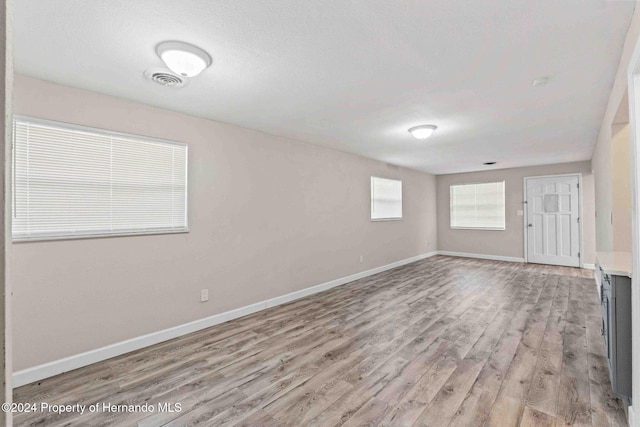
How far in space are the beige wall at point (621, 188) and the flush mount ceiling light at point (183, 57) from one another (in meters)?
3.75

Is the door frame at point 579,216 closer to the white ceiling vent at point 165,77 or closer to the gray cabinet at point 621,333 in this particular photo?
the gray cabinet at point 621,333

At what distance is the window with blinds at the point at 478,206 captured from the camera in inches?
296

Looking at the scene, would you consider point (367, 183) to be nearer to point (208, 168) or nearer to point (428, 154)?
point (428, 154)

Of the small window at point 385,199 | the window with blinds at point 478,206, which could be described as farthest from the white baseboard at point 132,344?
the window with blinds at point 478,206

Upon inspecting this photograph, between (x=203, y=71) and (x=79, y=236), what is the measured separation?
1.78 metres

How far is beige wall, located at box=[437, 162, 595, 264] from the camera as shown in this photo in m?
6.26

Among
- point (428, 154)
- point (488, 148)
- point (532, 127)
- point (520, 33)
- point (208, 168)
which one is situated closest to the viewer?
point (520, 33)

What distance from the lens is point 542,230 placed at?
22.3ft

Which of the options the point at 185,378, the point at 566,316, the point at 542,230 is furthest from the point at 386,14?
the point at 542,230

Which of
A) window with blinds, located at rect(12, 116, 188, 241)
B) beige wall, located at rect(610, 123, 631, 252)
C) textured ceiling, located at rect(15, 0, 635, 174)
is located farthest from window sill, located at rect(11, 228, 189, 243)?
beige wall, located at rect(610, 123, 631, 252)

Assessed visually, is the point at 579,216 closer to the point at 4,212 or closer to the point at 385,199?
the point at 385,199

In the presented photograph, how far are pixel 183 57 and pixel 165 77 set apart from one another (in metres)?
0.48

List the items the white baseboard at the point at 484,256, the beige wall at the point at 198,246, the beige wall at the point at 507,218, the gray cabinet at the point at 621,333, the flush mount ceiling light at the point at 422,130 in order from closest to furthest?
the gray cabinet at the point at 621,333, the beige wall at the point at 198,246, the flush mount ceiling light at the point at 422,130, the beige wall at the point at 507,218, the white baseboard at the point at 484,256

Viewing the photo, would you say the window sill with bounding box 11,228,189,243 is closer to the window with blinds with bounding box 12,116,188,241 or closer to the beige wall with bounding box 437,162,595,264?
the window with blinds with bounding box 12,116,188,241
